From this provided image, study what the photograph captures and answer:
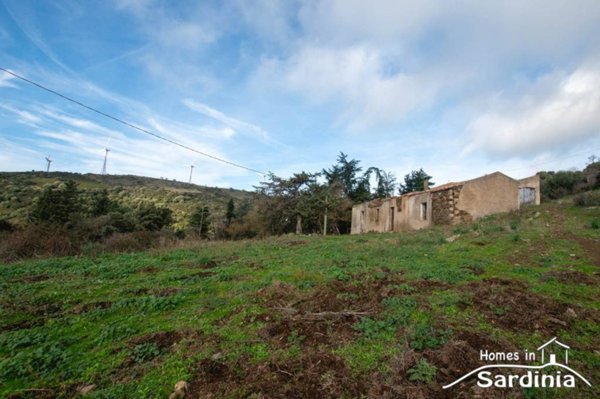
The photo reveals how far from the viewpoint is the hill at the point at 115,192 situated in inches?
945

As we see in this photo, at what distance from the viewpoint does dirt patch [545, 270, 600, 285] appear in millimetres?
4465

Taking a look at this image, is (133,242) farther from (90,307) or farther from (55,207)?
(55,207)

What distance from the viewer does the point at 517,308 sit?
3582 millimetres

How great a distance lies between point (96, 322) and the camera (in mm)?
3746

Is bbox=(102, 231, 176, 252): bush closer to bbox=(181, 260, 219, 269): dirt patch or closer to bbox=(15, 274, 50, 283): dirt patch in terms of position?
bbox=(15, 274, 50, 283): dirt patch

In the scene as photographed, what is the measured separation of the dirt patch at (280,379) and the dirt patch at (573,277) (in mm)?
4569

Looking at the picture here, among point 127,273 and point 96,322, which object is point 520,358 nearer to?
point 96,322

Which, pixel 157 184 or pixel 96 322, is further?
pixel 157 184

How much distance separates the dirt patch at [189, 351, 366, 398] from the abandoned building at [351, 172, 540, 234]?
15104mm

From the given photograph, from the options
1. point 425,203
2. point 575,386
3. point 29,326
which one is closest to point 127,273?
point 29,326

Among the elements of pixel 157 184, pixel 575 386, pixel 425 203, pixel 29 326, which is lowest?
pixel 29 326

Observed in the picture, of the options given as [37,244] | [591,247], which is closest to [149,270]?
[37,244]

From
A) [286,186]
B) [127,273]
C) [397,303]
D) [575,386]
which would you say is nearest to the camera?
[575,386]

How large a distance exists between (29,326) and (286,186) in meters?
19.7
